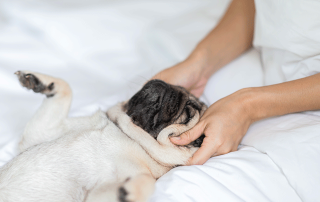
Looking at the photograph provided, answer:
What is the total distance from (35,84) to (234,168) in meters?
1.06

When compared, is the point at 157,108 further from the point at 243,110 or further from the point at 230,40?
the point at 230,40

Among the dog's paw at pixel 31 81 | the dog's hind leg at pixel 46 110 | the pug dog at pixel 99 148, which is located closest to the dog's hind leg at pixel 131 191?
the pug dog at pixel 99 148

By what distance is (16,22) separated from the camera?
225 centimetres

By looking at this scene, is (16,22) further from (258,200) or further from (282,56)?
(258,200)

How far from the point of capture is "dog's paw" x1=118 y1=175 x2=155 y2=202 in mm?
831

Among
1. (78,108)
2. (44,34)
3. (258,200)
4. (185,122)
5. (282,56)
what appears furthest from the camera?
(44,34)

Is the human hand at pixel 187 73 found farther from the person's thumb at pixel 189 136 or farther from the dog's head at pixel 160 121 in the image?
the person's thumb at pixel 189 136

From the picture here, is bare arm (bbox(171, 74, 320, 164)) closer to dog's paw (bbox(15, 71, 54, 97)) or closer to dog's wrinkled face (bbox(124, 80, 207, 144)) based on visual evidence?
dog's wrinkled face (bbox(124, 80, 207, 144))

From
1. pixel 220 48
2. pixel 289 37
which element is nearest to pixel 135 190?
pixel 289 37

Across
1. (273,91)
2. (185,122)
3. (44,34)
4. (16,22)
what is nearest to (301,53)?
(273,91)

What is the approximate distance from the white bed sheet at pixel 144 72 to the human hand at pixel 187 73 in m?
0.10

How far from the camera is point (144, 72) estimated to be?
207 cm

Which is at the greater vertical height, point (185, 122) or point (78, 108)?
point (185, 122)

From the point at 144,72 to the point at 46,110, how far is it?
903 millimetres
